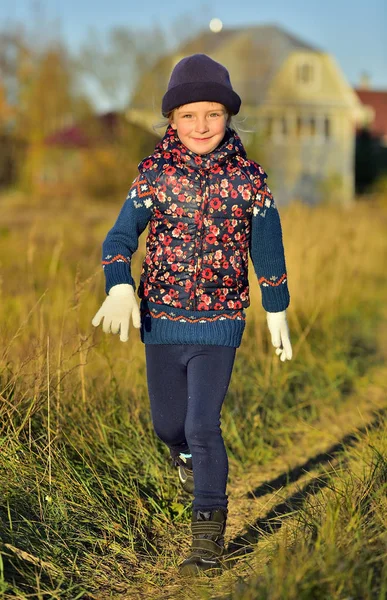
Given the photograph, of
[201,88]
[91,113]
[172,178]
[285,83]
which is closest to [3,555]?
[172,178]

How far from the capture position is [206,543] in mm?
2936

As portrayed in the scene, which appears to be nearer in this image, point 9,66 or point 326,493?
point 326,493

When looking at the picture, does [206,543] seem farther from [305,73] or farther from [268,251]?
[305,73]

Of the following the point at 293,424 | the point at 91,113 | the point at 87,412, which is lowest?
the point at 293,424

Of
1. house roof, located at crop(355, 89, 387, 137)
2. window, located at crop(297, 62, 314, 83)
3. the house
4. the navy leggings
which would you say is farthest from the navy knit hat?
house roof, located at crop(355, 89, 387, 137)

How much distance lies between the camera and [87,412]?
3814mm

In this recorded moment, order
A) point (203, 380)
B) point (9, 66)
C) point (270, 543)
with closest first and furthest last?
point (270, 543) < point (203, 380) < point (9, 66)

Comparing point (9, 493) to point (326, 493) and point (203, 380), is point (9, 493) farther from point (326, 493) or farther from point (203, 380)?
point (326, 493)

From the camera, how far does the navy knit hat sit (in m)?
3.13

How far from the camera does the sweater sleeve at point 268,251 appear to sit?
315cm

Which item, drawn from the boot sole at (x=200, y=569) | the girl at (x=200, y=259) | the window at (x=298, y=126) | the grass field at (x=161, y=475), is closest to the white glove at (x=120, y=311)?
the girl at (x=200, y=259)

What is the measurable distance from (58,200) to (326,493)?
2624 centimetres

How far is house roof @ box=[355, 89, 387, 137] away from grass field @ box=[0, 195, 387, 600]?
1860 inches

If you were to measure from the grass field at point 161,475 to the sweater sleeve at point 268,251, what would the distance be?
0.67 metres
